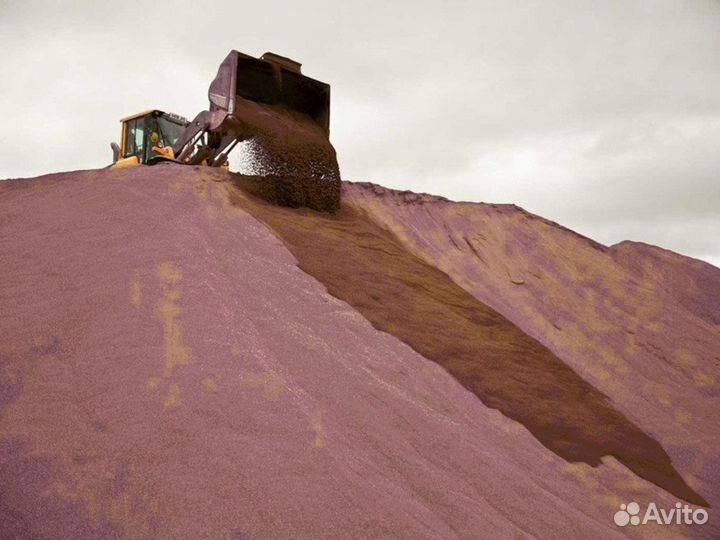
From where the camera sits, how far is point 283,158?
680cm

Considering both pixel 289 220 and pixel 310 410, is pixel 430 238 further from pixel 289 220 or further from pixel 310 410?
pixel 310 410

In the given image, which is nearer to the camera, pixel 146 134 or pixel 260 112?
pixel 260 112

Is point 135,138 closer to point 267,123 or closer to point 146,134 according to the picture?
point 146,134

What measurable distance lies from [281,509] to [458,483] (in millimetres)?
1124

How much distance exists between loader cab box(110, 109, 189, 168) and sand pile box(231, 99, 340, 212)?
274 cm

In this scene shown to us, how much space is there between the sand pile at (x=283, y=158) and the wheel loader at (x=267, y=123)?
12mm

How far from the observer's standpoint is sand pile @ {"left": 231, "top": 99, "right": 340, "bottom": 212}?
6.78m

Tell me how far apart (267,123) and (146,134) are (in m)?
3.32

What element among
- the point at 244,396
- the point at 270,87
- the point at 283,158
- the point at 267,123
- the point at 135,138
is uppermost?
the point at 270,87

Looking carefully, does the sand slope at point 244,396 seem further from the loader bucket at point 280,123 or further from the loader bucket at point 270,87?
the loader bucket at point 270,87

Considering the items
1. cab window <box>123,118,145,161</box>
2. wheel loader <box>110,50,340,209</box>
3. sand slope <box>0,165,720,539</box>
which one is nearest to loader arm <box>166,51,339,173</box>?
wheel loader <box>110,50,340,209</box>

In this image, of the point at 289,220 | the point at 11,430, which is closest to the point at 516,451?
the point at 11,430

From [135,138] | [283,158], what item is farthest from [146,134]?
[283,158]

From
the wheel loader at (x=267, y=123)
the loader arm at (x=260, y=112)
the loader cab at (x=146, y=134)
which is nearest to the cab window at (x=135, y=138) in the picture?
the loader cab at (x=146, y=134)
